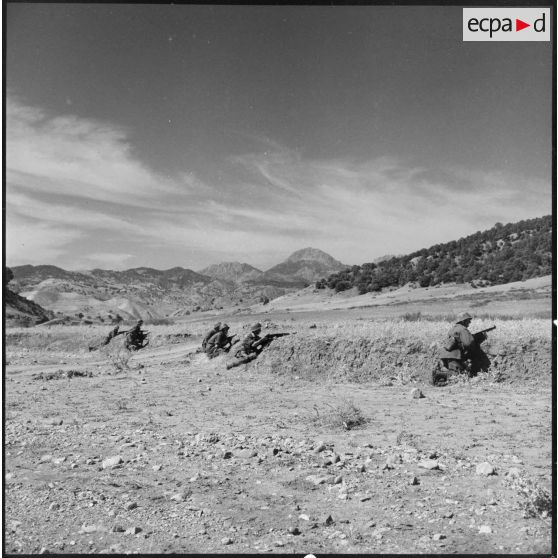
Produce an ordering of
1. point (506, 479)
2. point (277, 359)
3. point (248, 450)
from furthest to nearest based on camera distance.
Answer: point (277, 359), point (248, 450), point (506, 479)

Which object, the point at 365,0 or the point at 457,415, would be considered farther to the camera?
the point at 457,415

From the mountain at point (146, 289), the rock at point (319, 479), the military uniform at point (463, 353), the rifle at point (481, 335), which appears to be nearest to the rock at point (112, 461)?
the rock at point (319, 479)

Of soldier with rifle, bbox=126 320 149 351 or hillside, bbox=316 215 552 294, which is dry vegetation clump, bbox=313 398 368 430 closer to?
soldier with rifle, bbox=126 320 149 351

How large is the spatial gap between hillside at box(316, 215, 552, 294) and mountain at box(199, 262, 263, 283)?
65.6 metres

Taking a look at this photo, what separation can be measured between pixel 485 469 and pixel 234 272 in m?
122

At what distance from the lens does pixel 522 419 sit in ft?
26.4

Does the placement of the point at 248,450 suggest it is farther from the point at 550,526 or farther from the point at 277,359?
the point at 277,359

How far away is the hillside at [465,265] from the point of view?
112 feet

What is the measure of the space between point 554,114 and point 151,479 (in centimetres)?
643

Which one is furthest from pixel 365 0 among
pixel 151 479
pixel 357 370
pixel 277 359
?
pixel 277 359

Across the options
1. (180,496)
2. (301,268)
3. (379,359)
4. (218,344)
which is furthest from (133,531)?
(301,268)

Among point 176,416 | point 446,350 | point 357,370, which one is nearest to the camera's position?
point 176,416

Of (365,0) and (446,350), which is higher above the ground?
(365,0)

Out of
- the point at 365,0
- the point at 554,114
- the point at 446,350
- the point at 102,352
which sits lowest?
the point at 102,352
